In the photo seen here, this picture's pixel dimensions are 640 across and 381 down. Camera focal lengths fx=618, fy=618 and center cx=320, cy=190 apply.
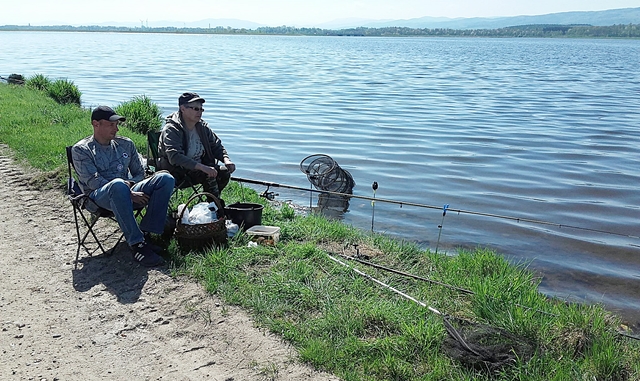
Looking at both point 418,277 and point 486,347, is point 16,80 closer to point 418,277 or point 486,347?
point 418,277

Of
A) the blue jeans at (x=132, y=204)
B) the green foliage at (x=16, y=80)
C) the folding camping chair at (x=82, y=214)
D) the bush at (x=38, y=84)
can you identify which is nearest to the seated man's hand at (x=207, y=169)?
the blue jeans at (x=132, y=204)

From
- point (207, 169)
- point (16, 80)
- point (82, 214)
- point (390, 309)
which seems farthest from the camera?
point (16, 80)

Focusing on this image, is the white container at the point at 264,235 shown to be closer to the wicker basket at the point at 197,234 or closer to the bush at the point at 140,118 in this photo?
the wicker basket at the point at 197,234

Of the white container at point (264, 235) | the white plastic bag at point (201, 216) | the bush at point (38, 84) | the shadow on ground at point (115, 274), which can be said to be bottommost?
the bush at point (38, 84)

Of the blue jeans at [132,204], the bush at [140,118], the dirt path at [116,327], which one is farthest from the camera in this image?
the bush at [140,118]

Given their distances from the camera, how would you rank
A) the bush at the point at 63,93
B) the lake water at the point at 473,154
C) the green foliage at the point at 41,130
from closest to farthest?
the lake water at the point at 473,154, the green foliage at the point at 41,130, the bush at the point at 63,93

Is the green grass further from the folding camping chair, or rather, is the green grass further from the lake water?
the lake water

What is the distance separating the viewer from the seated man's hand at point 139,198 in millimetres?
5609

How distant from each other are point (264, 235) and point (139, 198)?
4.17 ft

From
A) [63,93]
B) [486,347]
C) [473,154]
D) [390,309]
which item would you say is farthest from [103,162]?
[63,93]

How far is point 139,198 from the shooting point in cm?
564

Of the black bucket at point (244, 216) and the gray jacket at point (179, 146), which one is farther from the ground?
the gray jacket at point (179, 146)

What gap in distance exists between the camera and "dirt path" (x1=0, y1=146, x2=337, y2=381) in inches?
156

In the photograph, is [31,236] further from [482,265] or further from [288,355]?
[482,265]
